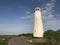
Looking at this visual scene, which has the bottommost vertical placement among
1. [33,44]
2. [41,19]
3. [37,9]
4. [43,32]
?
[33,44]

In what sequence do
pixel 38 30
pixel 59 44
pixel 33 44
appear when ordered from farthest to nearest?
pixel 38 30, pixel 33 44, pixel 59 44

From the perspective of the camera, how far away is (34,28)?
3591 centimetres

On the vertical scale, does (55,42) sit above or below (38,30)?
below

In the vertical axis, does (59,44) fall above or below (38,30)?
below

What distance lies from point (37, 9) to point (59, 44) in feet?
57.7

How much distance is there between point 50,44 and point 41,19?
15386 mm

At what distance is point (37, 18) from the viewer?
36094 mm

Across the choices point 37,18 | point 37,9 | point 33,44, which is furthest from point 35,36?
point 33,44

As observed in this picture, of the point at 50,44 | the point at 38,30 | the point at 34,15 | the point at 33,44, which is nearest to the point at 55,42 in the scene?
the point at 50,44

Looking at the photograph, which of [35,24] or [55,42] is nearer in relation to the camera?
[55,42]

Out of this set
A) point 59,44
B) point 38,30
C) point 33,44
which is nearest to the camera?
point 59,44

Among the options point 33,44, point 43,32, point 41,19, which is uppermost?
point 41,19

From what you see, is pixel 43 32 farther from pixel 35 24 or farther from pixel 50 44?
pixel 50 44

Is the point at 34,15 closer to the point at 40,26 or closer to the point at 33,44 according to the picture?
the point at 40,26
